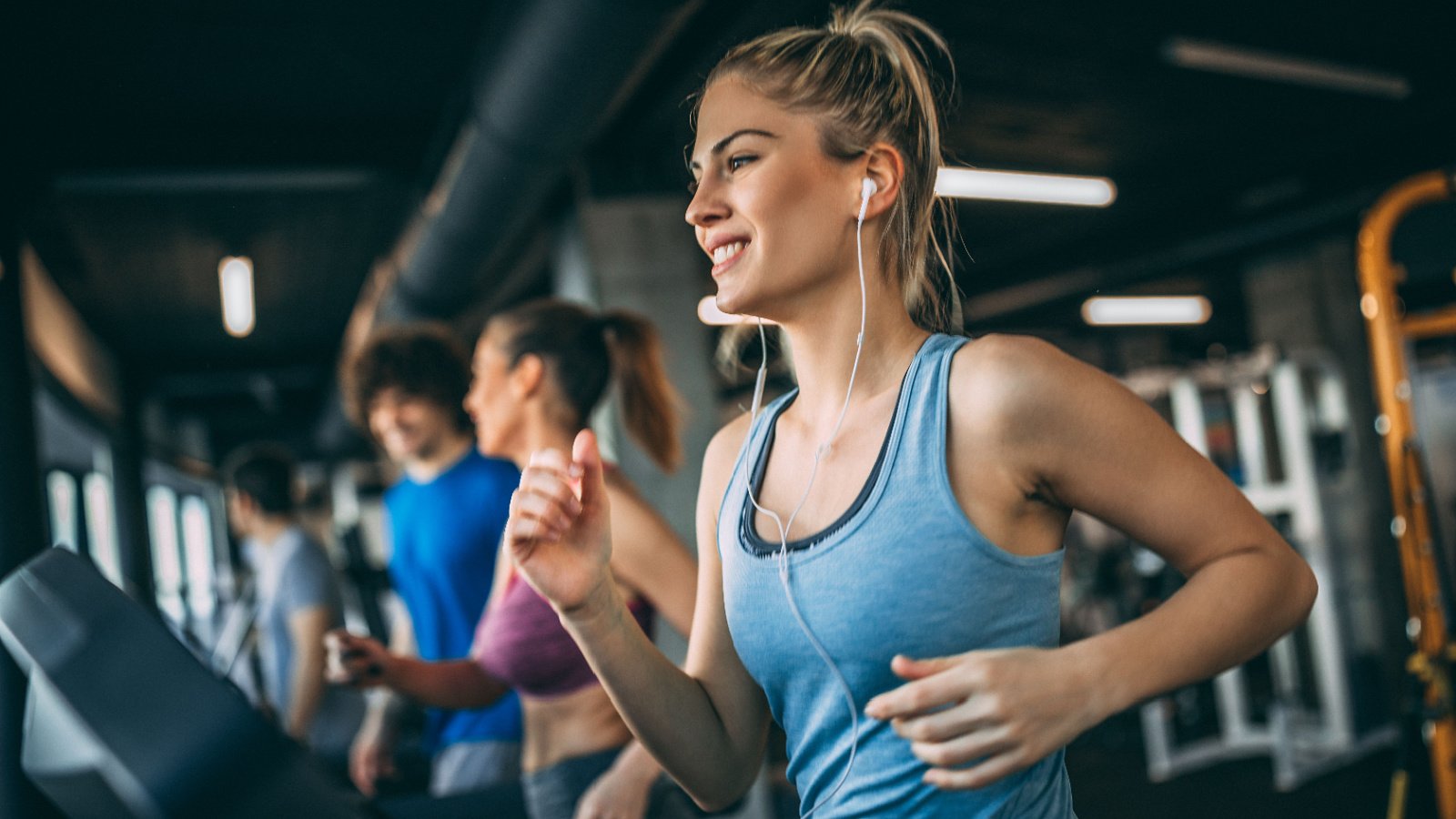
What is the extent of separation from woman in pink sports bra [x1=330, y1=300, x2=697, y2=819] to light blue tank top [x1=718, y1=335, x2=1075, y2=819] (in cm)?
64

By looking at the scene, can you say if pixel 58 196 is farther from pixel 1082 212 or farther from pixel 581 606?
pixel 1082 212

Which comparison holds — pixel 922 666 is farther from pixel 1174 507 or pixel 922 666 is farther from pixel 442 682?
pixel 442 682

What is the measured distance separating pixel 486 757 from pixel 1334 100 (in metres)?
6.00

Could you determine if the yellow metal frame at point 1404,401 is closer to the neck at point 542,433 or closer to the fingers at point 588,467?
the neck at point 542,433

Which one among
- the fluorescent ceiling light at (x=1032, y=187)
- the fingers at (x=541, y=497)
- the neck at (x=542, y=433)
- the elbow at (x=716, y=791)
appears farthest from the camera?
the fluorescent ceiling light at (x=1032, y=187)

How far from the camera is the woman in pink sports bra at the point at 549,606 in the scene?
1.59m

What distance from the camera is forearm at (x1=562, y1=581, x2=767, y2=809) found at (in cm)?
96

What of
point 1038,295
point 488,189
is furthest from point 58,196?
point 1038,295

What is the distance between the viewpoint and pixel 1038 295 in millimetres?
9914

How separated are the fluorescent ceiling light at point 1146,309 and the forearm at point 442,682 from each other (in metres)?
9.59

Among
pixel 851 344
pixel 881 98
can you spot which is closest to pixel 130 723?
pixel 851 344

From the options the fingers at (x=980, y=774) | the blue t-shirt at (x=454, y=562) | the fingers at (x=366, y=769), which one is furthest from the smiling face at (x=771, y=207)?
the fingers at (x=366, y=769)

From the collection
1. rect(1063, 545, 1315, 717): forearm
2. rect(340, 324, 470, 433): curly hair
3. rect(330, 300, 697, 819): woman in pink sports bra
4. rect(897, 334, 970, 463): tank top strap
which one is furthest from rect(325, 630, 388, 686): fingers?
rect(1063, 545, 1315, 717): forearm

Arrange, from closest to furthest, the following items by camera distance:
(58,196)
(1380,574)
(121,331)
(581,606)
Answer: (581,606) < (58,196) < (1380,574) < (121,331)
